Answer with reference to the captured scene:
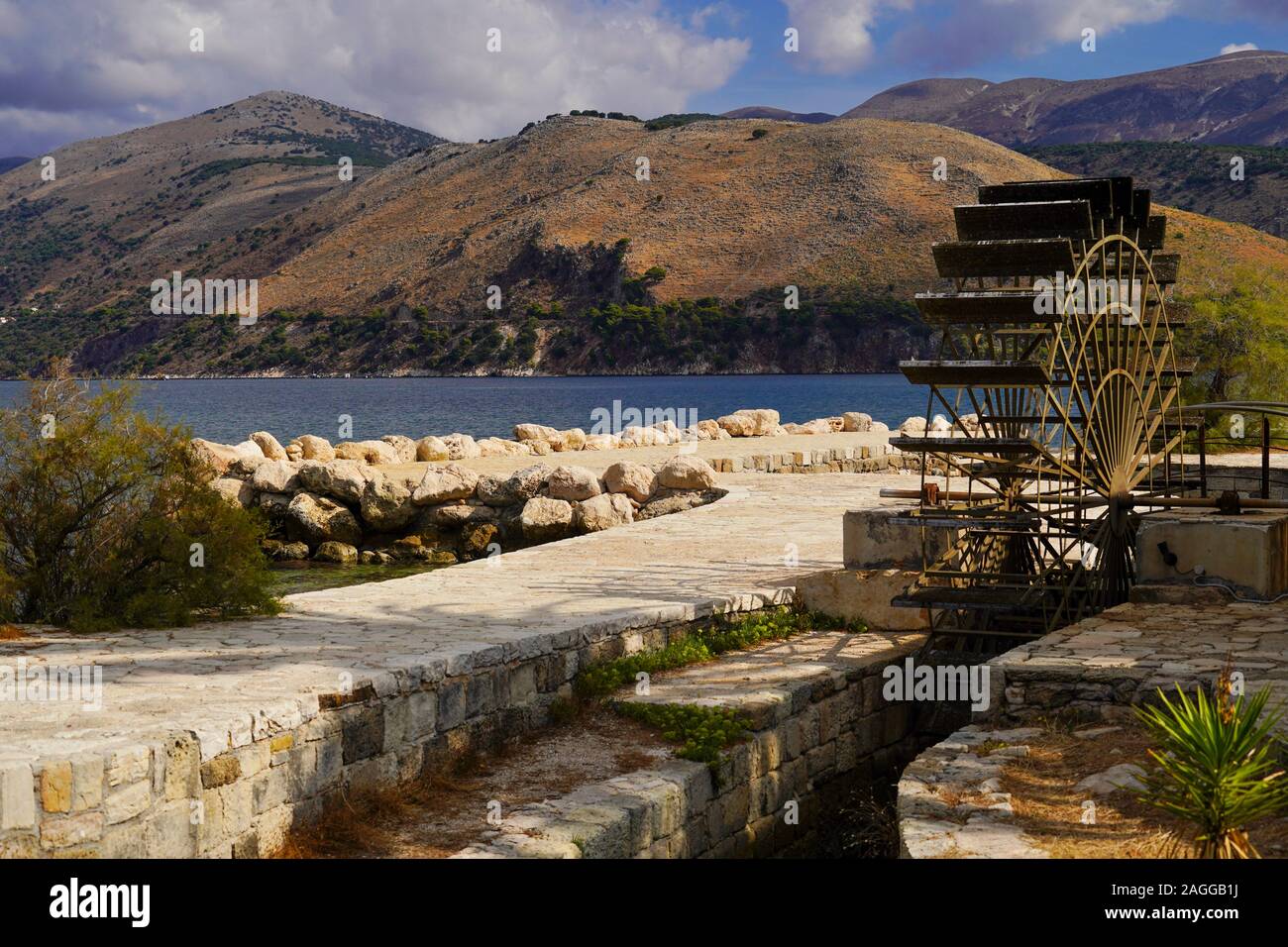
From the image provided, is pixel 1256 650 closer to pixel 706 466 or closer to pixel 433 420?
pixel 706 466

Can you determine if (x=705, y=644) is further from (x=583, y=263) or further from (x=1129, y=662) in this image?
(x=583, y=263)

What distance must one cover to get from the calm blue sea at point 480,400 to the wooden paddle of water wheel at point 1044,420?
32333 mm

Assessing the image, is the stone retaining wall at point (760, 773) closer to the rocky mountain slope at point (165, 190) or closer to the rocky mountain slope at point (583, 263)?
the rocky mountain slope at point (583, 263)

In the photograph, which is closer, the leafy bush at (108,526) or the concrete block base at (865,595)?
the leafy bush at (108,526)

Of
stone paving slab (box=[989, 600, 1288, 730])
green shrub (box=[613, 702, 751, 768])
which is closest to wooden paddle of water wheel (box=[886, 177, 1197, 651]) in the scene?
stone paving slab (box=[989, 600, 1288, 730])

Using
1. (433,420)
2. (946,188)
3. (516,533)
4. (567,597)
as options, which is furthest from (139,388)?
(946,188)

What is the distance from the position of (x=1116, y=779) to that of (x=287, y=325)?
10455 cm

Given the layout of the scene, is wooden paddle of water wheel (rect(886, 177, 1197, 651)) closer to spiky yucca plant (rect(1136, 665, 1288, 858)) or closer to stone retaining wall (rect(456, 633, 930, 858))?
stone retaining wall (rect(456, 633, 930, 858))

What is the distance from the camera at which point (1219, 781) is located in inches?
185

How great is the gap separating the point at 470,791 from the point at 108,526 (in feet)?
11.8

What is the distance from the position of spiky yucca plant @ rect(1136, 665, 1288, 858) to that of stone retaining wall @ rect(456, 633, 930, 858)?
7.60ft

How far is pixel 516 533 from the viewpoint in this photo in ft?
60.2

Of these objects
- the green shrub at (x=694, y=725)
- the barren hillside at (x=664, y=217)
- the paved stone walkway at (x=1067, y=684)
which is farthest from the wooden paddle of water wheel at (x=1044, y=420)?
the barren hillside at (x=664, y=217)

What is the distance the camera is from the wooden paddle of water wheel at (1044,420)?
9719mm
